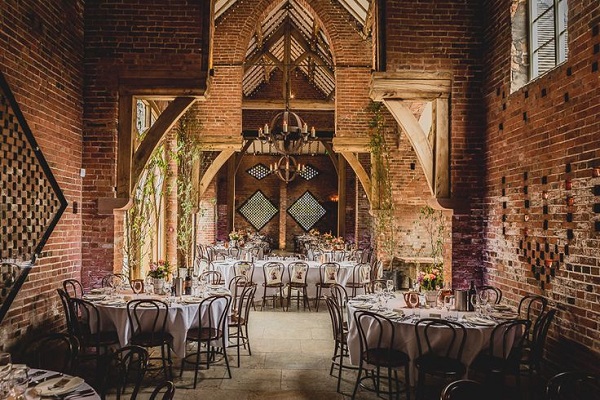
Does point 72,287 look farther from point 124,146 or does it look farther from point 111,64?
point 111,64

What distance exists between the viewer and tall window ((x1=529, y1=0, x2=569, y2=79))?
479 cm

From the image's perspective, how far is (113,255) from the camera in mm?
6016

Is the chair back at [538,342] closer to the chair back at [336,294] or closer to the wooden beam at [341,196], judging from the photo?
the chair back at [336,294]

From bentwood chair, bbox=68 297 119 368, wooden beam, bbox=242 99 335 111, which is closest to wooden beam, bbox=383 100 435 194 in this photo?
bentwood chair, bbox=68 297 119 368

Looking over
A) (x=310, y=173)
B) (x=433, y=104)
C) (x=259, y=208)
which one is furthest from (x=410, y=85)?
(x=259, y=208)

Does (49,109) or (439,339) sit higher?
(49,109)

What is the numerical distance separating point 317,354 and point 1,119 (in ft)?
13.0

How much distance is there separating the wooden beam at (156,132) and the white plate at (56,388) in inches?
141

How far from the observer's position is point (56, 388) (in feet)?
9.00

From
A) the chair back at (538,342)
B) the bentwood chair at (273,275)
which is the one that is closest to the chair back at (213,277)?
the bentwood chair at (273,275)

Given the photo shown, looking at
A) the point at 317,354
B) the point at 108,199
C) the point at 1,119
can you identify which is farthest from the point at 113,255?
the point at 317,354

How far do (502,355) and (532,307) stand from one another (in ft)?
2.55

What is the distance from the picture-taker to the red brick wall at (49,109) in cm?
452

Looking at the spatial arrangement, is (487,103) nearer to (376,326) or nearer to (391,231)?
(376,326)
